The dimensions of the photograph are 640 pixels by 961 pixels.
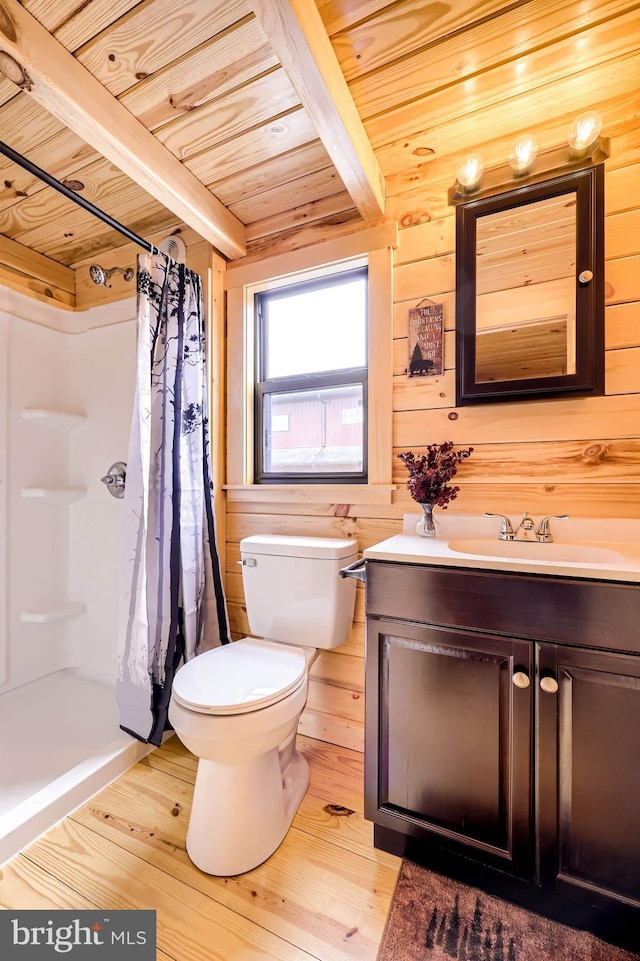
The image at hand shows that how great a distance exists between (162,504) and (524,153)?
65.8 inches

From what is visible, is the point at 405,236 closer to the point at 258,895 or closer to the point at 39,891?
the point at 258,895

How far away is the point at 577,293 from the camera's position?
4.02 feet

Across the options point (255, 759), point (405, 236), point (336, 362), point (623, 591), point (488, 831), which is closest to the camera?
point (623, 591)

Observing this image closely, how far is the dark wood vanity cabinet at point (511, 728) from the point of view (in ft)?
2.82

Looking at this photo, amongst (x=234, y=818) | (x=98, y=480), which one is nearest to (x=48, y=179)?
(x=98, y=480)

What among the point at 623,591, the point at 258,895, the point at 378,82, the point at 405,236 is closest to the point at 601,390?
the point at 623,591

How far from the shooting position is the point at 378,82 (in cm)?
118

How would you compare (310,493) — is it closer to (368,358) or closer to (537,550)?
(368,358)

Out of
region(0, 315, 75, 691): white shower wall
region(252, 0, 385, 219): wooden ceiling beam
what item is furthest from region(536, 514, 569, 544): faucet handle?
region(0, 315, 75, 691): white shower wall

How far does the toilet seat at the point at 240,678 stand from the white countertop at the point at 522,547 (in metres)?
0.45

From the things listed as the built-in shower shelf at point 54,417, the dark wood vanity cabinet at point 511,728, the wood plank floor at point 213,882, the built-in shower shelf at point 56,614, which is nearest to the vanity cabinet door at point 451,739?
the dark wood vanity cabinet at point 511,728

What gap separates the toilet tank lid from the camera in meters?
1.38

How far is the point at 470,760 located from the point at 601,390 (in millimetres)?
1107

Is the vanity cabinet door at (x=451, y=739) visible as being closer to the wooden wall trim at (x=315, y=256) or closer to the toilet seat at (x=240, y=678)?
the toilet seat at (x=240, y=678)
